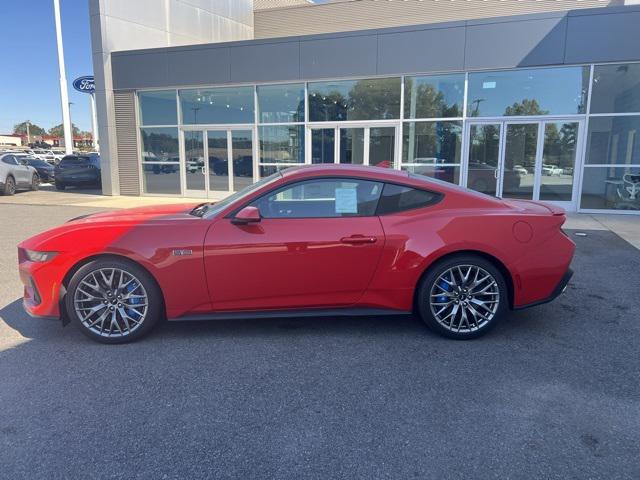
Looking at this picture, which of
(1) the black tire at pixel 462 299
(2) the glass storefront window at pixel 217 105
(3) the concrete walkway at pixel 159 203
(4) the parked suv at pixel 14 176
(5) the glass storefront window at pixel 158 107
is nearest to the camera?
(1) the black tire at pixel 462 299

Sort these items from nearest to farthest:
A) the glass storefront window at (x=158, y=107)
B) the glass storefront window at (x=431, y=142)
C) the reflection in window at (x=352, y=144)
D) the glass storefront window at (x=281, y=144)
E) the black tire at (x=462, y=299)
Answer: the black tire at (x=462, y=299), the glass storefront window at (x=431, y=142), the reflection in window at (x=352, y=144), the glass storefront window at (x=281, y=144), the glass storefront window at (x=158, y=107)

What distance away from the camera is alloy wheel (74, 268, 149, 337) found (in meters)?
3.76

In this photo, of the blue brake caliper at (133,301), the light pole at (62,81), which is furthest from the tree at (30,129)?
the blue brake caliper at (133,301)

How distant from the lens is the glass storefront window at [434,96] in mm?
12641

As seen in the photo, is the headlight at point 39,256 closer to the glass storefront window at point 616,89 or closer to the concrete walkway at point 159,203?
the concrete walkway at point 159,203

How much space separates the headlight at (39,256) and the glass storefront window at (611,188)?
1242 centimetres

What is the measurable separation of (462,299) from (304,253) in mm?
1398

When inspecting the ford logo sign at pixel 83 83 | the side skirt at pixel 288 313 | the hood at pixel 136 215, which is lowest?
the side skirt at pixel 288 313

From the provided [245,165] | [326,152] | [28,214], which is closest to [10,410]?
[28,214]

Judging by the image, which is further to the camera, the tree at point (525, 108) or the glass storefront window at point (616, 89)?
the tree at point (525, 108)

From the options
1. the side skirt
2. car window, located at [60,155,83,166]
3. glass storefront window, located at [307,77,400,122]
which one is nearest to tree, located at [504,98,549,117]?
glass storefront window, located at [307,77,400,122]

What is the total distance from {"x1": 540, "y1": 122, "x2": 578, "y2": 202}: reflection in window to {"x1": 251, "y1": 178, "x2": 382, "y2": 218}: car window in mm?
10038

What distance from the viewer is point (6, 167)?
17.1 m

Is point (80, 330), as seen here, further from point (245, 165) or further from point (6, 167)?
point (6, 167)
